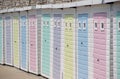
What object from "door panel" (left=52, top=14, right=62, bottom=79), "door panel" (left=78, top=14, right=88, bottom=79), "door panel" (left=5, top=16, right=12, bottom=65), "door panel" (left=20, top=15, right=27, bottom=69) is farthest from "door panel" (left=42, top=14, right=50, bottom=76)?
"door panel" (left=5, top=16, right=12, bottom=65)

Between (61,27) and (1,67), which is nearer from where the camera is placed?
(61,27)

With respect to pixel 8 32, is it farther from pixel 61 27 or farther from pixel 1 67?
pixel 61 27

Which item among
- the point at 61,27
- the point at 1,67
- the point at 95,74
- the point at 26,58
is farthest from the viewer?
the point at 1,67

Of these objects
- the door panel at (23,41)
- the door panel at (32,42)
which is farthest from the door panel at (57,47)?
the door panel at (23,41)

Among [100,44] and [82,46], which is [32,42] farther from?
[100,44]

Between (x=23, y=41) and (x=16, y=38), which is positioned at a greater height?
(x=16, y=38)

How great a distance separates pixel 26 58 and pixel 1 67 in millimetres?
2718

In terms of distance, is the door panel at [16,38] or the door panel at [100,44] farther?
the door panel at [16,38]

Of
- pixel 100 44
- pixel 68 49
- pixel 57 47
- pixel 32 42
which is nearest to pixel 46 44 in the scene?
pixel 57 47

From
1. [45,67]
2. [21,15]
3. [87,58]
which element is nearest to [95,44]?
[87,58]

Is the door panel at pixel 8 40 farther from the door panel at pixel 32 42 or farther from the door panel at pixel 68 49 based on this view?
the door panel at pixel 68 49

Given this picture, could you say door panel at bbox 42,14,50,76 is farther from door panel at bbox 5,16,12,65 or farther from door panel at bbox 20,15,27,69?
door panel at bbox 5,16,12,65

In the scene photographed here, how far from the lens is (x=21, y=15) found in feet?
54.7

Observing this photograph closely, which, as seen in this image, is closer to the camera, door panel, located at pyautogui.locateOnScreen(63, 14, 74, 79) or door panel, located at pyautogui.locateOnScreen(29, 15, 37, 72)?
door panel, located at pyautogui.locateOnScreen(63, 14, 74, 79)
